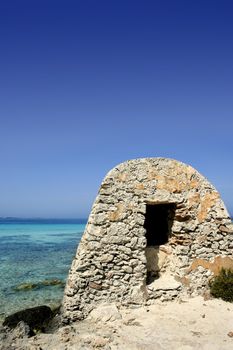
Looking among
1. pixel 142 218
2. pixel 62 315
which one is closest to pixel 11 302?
pixel 62 315

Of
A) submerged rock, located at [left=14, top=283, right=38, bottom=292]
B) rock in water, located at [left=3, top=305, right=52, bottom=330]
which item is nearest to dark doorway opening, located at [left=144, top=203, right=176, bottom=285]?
rock in water, located at [left=3, top=305, right=52, bottom=330]

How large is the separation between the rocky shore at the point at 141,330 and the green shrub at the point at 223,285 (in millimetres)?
251

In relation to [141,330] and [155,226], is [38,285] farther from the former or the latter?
[141,330]

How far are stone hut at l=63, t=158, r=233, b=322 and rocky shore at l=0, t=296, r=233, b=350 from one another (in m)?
0.40

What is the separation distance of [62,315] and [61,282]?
8.77 metres

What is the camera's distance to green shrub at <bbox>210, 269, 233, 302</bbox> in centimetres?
909

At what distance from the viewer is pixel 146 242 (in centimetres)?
949

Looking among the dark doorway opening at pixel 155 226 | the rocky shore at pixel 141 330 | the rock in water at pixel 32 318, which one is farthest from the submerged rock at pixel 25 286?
the dark doorway opening at pixel 155 226

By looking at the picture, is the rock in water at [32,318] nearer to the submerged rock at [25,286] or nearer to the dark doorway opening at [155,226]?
the dark doorway opening at [155,226]

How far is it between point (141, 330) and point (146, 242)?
255 centimetres

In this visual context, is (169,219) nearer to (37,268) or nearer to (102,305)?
(102,305)

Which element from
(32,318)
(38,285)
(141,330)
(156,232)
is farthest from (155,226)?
(38,285)

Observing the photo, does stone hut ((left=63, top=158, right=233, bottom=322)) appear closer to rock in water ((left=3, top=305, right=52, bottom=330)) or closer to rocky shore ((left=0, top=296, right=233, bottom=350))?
rocky shore ((left=0, top=296, right=233, bottom=350))

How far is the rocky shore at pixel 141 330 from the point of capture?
22.8 feet
